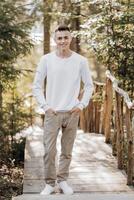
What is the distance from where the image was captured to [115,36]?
7219 mm

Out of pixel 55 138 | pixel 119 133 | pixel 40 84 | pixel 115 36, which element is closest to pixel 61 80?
pixel 40 84

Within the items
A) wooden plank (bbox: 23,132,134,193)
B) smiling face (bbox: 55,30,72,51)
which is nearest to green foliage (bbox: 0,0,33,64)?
wooden plank (bbox: 23,132,134,193)

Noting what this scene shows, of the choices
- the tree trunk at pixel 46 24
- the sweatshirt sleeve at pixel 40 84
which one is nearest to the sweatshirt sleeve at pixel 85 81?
the sweatshirt sleeve at pixel 40 84

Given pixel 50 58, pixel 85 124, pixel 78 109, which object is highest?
pixel 50 58

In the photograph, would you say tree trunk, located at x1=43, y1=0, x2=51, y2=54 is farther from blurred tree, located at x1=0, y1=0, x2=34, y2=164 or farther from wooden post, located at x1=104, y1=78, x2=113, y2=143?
wooden post, located at x1=104, y1=78, x2=113, y2=143

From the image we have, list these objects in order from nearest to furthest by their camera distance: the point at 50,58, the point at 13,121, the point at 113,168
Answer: the point at 50,58 → the point at 113,168 → the point at 13,121

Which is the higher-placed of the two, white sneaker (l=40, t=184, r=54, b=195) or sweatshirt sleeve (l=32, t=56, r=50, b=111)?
sweatshirt sleeve (l=32, t=56, r=50, b=111)

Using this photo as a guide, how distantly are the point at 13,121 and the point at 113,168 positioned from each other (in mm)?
3341

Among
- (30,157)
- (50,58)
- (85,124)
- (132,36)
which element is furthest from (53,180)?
(85,124)

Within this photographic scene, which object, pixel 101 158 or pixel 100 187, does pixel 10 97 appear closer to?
pixel 101 158

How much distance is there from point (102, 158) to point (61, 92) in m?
2.45

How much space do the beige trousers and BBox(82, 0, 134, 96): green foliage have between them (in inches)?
91.8

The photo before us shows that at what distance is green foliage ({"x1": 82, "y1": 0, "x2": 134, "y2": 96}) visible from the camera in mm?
7109

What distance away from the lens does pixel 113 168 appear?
6727mm
